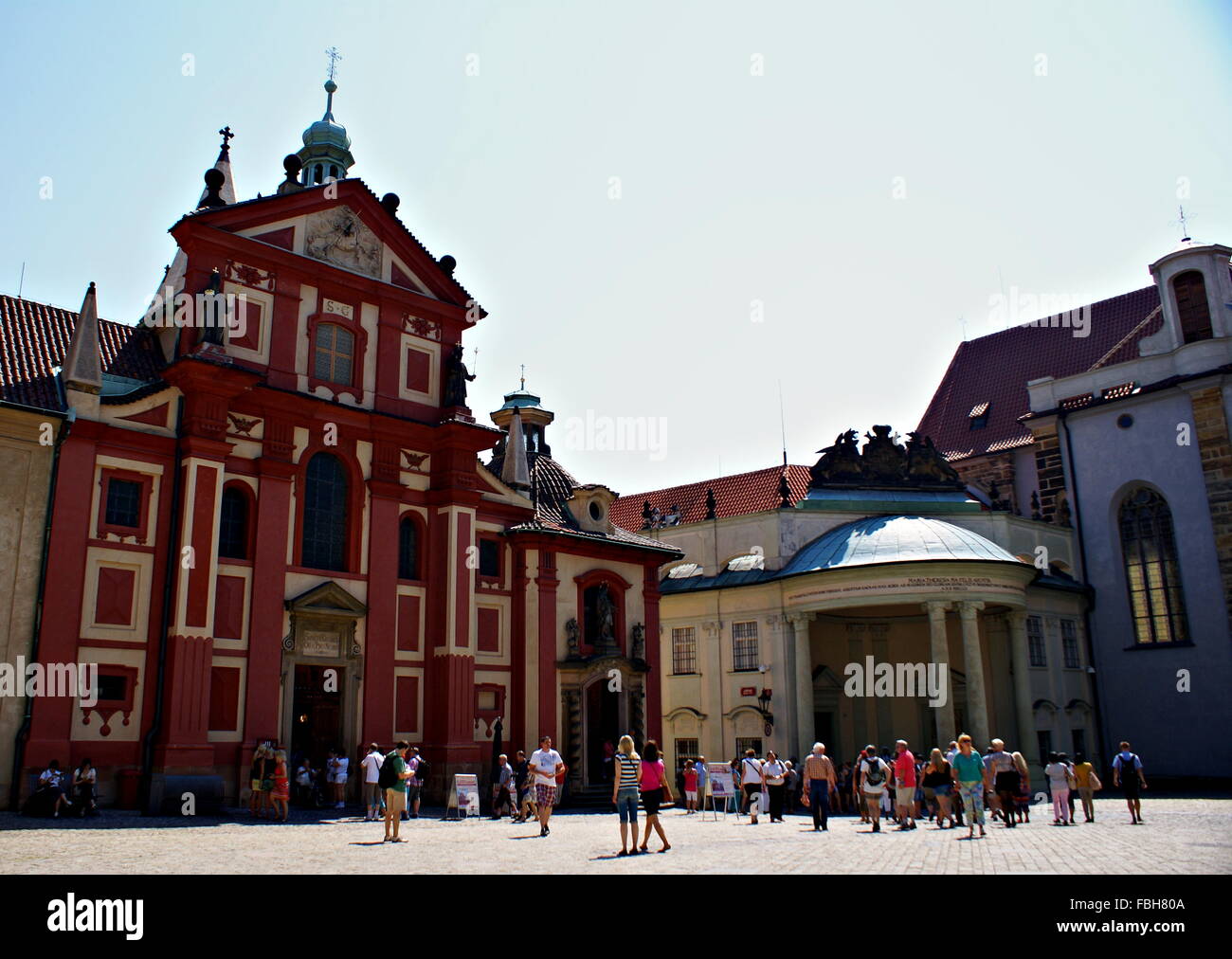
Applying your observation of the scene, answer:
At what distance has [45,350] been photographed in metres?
24.4

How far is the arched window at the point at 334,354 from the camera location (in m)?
27.8

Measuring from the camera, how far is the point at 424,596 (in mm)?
28734

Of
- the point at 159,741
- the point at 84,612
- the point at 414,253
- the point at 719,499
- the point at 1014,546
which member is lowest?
the point at 159,741

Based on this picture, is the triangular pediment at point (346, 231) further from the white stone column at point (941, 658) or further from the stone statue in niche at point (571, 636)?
the white stone column at point (941, 658)

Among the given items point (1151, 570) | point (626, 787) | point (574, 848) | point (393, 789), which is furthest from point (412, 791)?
point (1151, 570)

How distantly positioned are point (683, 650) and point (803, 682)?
5773 millimetres

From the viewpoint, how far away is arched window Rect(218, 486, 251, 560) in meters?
24.8

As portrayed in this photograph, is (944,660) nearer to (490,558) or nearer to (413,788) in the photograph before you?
(490,558)

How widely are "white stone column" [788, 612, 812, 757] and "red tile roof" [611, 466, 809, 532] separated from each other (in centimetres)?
577

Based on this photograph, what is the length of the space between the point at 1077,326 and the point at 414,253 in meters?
36.2

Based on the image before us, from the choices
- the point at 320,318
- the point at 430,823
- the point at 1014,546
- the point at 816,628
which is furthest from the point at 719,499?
the point at 430,823

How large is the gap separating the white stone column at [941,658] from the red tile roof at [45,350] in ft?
84.1
